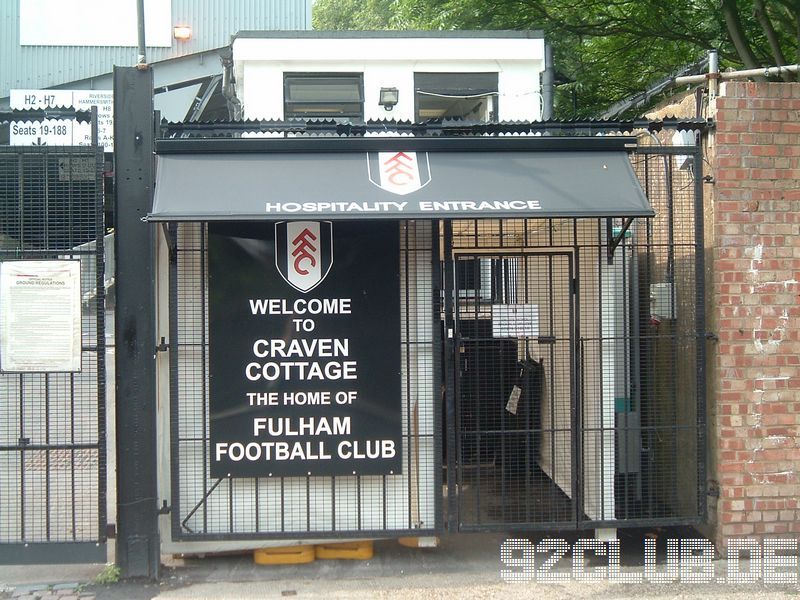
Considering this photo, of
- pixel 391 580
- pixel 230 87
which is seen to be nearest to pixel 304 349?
pixel 391 580

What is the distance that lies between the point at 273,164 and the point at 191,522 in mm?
2603

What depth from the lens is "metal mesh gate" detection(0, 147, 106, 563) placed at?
5398 mm

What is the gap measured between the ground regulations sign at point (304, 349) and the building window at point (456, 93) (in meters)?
3.20

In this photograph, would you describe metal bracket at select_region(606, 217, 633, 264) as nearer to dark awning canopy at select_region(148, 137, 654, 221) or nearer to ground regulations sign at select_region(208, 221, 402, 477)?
dark awning canopy at select_region(148, 137, 654, 221)

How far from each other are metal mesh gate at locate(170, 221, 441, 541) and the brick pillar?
2.17m

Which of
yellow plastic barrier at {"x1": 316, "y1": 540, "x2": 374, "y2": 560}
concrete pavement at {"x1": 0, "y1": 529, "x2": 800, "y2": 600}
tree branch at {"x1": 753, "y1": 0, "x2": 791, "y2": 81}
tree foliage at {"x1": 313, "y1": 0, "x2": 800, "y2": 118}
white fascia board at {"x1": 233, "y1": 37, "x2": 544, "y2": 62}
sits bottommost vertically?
concrete pavement at {"x1": 0, "y1": 529, "x2": 800, "y2": 600}

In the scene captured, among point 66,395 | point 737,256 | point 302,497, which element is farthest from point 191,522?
point 737,256

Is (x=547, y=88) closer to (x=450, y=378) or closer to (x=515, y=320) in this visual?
(x=515, y=320)

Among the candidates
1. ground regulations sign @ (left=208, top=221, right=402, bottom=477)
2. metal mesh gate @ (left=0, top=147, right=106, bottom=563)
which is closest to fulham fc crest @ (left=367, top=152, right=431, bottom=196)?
ground regulations sign @ (left=208, top=221, right=402, bottom=477)

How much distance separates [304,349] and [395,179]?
1.36 metres

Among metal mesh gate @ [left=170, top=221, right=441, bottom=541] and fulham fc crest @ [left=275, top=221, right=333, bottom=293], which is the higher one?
fulham fc crest @ [left=275, top=221, right=333, bottom=293]

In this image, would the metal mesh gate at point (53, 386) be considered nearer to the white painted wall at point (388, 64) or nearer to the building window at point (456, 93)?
the white painted wall at point (388, 64)

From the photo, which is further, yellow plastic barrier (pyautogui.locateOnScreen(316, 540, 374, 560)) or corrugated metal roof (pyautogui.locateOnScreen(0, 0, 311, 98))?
corrugated metal roof (pyautogui.locateOnScreen(0, 0, 311, 98))

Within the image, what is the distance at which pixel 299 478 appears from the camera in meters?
5.63
